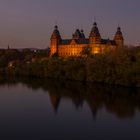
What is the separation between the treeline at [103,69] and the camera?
2628 centimetres

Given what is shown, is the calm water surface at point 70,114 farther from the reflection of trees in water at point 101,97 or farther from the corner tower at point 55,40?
the corner tower at point 55,40

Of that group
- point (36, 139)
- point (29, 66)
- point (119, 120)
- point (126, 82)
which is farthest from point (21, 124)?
point (29, 66)

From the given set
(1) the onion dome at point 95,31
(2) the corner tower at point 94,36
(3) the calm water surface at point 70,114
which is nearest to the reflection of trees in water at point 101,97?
(3) the calm water surface at point 70,114

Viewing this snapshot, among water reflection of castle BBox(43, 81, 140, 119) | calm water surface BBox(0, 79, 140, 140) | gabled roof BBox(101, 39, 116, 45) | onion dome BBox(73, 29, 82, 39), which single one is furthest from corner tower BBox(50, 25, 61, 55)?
calm water surface BBox(0, 79, 140, 140)

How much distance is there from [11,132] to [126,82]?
15105mm

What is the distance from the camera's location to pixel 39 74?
37875mm

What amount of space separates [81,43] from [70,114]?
1496 inches

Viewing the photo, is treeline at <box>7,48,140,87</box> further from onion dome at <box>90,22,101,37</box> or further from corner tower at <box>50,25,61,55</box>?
corner tower at <box>50,25,61,55</box>

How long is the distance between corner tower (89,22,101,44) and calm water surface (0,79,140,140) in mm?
26575

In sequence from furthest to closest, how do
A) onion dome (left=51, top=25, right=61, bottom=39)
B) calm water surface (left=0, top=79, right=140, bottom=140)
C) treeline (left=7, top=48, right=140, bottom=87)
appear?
onion dome (left=51, top=25, right=61, bottom=39) → treeline (left=7, top=48, right=140, bottom=87) → calm water surface (left=0, top=79, right=140, bottom=140)

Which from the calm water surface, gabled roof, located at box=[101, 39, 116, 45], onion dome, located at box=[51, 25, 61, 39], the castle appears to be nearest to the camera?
the calm water surface

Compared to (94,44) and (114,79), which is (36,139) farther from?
(94,44)

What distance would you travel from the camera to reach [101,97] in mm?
22031

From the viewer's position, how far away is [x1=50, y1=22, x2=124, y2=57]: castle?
51.7 meters
